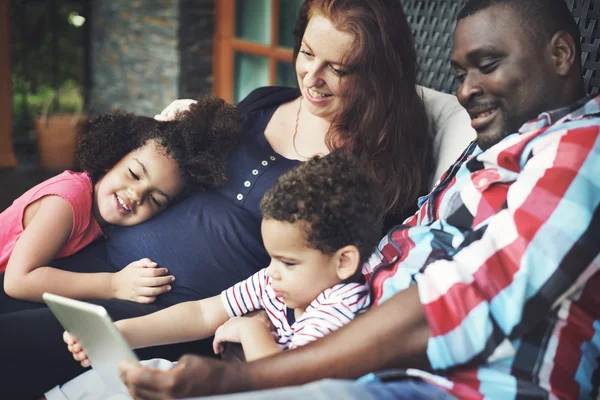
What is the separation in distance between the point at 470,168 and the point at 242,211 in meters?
0.72

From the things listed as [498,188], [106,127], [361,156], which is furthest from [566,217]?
[106,127]

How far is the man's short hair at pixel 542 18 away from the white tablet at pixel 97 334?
1.05 metres

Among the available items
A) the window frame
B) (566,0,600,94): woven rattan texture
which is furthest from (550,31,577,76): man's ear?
the window frame

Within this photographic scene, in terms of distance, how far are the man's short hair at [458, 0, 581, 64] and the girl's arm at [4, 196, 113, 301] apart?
1289 mm

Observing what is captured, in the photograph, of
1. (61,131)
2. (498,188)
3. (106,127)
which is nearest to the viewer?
(498,188)

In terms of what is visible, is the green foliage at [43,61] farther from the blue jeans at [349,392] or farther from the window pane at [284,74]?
the blue jeans at [349,392]

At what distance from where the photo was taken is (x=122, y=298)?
196 cm

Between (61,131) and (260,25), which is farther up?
(260,25)

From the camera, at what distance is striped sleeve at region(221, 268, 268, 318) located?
1771mm

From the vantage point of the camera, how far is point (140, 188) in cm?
210

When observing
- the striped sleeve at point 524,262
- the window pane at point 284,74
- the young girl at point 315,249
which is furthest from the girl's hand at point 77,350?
the window pane at point 284,74

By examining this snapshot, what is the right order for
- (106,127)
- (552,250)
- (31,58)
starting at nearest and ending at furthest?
(552,250), (106,127), (31,58)

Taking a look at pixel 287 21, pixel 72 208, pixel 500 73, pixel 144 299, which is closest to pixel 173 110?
pixel 72 208

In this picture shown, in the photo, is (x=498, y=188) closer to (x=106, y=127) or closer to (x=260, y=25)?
(x=106, y=127)
